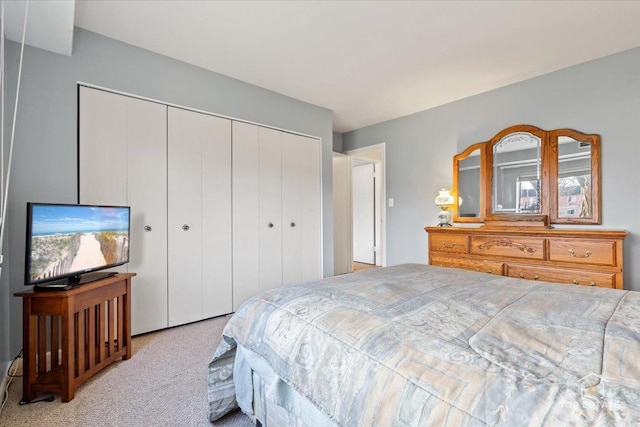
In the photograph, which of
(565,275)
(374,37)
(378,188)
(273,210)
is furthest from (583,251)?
(378,188)

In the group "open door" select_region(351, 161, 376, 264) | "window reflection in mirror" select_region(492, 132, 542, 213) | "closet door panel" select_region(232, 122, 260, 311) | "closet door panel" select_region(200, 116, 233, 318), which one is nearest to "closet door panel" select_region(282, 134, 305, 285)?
"closet door panel" select_region(232, 122, 260, 311)

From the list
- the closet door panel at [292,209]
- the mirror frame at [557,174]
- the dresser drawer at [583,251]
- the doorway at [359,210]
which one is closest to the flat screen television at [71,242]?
the closet door panel at [292,209]

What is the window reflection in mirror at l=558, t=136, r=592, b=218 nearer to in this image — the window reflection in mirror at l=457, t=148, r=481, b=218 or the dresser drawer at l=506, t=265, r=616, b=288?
the dresser drawer at l=506, t=265, r=616, b=288

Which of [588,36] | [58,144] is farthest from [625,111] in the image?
[58,144]

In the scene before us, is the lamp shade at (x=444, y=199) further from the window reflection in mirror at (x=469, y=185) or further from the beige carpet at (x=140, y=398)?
the beige carpet at (x=140, y=398)

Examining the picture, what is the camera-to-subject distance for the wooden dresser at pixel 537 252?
2.41 meters

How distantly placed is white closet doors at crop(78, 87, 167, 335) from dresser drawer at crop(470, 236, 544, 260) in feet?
10.1

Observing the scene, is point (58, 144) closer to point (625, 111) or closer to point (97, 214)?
point (97, 214)

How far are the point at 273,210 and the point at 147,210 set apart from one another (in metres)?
1.30

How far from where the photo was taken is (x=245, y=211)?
3219 millimetres

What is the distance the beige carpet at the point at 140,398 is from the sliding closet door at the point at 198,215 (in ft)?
2.02

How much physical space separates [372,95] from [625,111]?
230 centimetres

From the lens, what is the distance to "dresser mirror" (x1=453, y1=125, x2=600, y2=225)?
2791mm

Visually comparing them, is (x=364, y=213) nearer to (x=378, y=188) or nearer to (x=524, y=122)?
(x=378, y=188)
